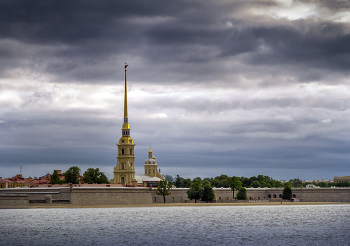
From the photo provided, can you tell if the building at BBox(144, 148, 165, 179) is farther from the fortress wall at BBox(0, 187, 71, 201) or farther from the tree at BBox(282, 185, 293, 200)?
the fortress wall at BBox(0, 187, 71, 201)

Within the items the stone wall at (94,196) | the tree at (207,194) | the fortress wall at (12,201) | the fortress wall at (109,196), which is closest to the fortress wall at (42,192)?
the stone wall at (94,196)

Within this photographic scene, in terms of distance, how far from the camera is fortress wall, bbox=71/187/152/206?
104438 mm

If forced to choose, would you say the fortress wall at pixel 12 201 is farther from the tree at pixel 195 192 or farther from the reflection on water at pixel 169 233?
the tree at pixel 195 192

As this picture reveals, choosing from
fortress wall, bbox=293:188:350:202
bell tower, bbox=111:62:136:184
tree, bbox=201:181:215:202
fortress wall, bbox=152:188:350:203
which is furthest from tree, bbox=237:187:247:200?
bell tower, bbox=111:62:136:184

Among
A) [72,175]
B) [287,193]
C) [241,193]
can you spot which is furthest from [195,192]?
[287,193]

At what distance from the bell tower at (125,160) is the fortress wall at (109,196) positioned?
28.3 m

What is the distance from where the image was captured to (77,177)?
127 metres

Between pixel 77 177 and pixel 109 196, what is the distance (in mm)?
20046

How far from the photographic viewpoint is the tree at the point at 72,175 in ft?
406

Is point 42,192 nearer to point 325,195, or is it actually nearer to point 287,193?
point 287,193

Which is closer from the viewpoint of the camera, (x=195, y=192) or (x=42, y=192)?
(x=42, y=192)

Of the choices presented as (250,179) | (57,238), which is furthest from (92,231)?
(250,179)

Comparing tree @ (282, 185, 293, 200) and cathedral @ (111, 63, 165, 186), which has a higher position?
cathedral @ (111, 63, 165, 186)

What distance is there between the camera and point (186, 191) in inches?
4980
